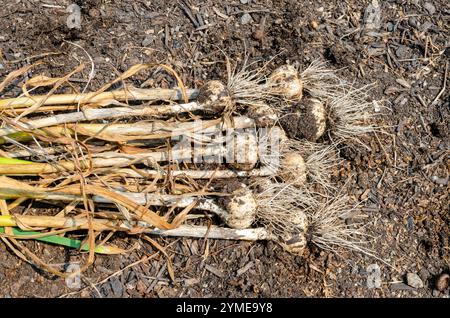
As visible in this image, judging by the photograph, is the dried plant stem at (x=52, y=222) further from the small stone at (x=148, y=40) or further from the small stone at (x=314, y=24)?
the small stone at (x=314, y=24)

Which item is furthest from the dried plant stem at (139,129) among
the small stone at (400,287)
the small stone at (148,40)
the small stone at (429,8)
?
the small stone at (429,8)

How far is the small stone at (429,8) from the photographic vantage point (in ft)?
8.88

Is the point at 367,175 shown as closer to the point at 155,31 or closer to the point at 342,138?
the point at 342,138

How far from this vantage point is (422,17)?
270 cm

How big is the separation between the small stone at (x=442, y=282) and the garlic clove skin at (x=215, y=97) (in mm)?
1059

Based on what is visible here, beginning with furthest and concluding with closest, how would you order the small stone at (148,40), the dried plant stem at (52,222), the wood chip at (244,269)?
the small stone at (148,40) → the wood chip at (244,269) → the dried plant stem at (52,222)

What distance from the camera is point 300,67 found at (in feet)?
8.48

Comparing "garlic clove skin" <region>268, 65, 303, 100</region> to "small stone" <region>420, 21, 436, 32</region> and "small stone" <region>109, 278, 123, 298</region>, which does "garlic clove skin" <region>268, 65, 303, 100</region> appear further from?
"small stone" <region>109, 278, 123, 298</region>

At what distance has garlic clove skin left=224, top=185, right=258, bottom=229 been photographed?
2.20m

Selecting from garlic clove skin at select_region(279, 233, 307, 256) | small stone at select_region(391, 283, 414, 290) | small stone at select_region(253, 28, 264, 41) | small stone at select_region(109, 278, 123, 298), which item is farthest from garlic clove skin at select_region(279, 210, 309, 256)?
small stone at select_region(253, 28, 264, 41)

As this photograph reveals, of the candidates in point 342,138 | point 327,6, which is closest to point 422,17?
point 327,6

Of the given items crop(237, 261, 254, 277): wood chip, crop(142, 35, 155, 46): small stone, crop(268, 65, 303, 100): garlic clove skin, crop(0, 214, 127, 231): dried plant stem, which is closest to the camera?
crop(0, 214, 127, 231): dried plant stem

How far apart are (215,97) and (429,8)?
1.17 meters

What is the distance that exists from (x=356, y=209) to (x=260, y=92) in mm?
622
